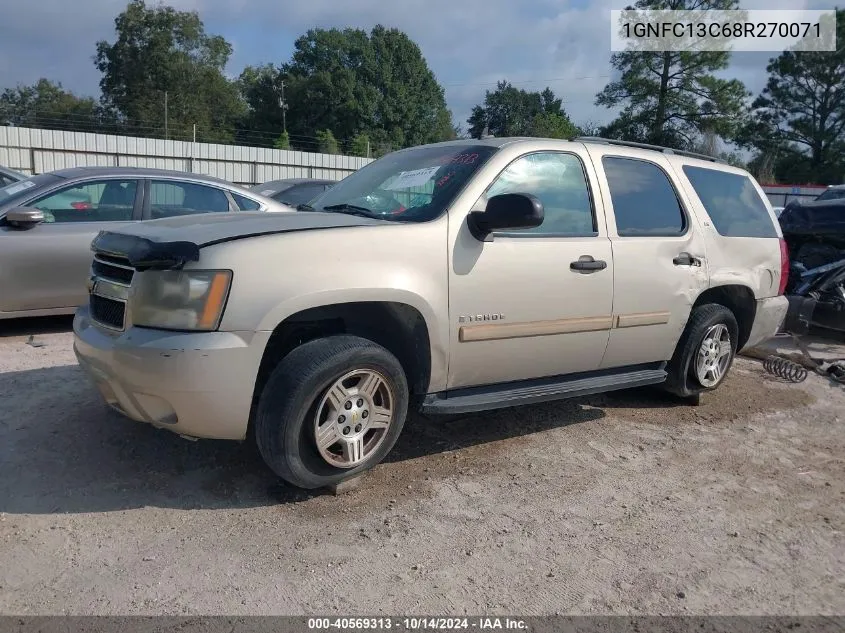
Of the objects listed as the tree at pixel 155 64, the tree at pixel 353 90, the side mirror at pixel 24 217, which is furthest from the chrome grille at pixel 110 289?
the tree at pixel 353 90

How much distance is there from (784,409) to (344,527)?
12.8ft

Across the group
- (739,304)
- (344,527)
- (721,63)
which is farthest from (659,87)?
(344,527)

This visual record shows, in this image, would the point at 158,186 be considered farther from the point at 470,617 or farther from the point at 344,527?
the point at 470,617

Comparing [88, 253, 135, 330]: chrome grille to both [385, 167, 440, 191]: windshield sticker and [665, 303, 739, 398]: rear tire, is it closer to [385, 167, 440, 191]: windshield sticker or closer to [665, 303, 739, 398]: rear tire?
[385, 167, 440, 191]: windshield sticker

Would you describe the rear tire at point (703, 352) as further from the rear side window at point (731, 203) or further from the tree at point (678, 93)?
the tree at point (678, 93)

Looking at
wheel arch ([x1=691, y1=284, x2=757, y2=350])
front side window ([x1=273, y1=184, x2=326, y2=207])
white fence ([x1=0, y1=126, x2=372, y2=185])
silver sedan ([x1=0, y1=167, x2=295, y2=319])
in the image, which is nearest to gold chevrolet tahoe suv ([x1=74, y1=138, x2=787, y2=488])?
wheel arch ([x1=691, y1=284, x2=757, y2=350])

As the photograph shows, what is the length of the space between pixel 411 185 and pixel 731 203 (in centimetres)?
277

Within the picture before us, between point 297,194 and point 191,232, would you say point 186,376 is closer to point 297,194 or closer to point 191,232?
point 191,232

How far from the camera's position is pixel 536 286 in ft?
12.9

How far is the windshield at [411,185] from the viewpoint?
3.86 meters

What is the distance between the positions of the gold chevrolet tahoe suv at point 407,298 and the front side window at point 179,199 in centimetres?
263

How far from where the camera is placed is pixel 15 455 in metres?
3.78

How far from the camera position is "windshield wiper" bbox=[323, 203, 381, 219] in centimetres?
400

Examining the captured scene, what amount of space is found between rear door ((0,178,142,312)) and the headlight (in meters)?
3.53
